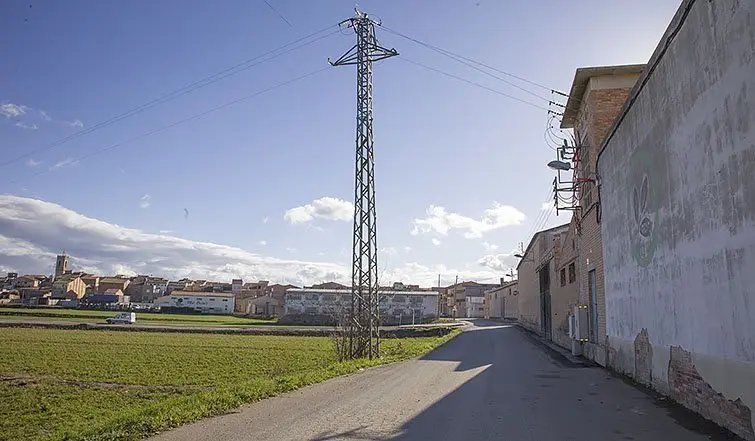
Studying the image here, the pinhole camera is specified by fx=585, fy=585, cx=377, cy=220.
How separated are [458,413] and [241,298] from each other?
412 feet

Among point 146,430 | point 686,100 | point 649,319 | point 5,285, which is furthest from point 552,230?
point 5,285

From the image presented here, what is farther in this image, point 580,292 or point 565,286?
point 565,286

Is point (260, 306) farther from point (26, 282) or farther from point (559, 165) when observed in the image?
point (559, 165)

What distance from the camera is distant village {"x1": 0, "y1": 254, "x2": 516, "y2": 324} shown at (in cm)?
8762

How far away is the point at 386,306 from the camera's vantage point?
88.5 m

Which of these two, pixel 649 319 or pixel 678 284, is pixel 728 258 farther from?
pixel 649 319

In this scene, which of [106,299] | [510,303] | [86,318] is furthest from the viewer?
[106,299]

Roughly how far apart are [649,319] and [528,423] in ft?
15.5

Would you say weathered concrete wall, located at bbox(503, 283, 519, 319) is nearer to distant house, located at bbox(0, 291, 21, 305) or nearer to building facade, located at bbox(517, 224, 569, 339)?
building facade, located at bbox(517, 224, 569, 339)

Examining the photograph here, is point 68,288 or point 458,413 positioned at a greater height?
point 68,288

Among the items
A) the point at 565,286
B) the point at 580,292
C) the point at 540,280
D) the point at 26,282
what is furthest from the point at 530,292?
the point at 26,282

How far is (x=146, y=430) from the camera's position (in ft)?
28.5

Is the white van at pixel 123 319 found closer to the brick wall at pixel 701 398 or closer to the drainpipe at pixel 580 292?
the drainpipe at pixel 580 292

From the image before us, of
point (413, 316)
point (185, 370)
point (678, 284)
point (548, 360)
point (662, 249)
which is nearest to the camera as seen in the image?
point (678, 284)
